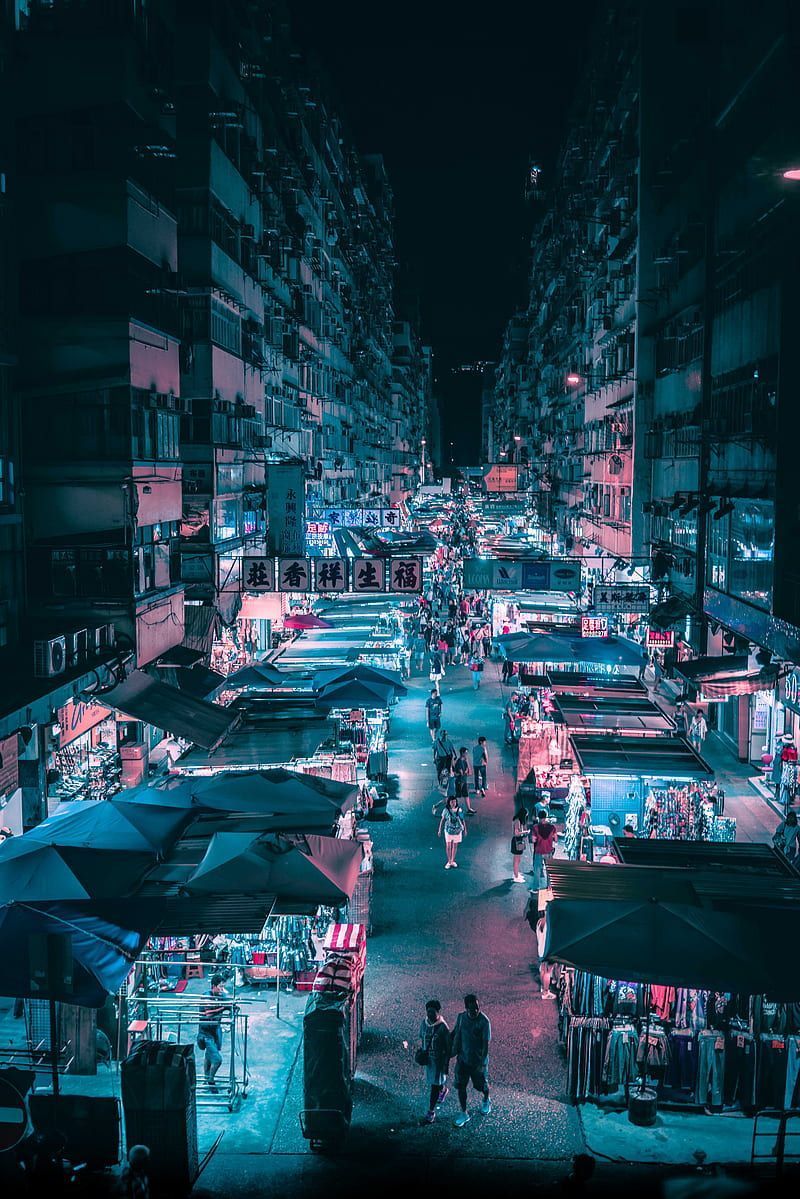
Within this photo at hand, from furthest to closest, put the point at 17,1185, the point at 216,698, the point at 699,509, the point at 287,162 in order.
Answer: the point at 287,162, the point at 699,509, the point at 216,698, the point at 17,1185

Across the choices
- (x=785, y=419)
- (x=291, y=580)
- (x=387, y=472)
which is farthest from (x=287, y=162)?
(x=387, y=472)

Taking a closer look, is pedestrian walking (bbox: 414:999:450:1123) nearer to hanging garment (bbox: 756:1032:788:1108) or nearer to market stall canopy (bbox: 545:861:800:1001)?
market stall canopy (bbox: 545:861:800:1001)

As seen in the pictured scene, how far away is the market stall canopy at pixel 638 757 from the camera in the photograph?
1980cm

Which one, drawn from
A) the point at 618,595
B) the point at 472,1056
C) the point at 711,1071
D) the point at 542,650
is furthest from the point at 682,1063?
the point at 618,595

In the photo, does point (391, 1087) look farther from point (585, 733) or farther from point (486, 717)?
point (486, 717)

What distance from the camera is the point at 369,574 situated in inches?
1120

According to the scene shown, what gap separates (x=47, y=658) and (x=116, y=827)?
19.7ft

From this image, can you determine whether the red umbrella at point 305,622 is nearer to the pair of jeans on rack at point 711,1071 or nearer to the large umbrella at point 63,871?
the large umbrella at point 63,871

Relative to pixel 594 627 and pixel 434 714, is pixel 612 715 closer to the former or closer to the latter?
pixel 434 714

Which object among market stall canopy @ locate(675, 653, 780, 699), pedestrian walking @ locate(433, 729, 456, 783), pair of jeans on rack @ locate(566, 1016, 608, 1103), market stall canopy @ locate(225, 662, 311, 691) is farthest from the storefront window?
pair of jeans on rack @ locate(566, 1016, 608, 1103)

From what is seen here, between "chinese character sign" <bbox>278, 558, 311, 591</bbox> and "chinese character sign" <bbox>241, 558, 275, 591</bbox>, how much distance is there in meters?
0.34

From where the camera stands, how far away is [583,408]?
64.2 metres

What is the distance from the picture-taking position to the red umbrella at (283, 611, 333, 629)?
121ft

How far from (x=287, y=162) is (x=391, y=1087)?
40.4 metres
